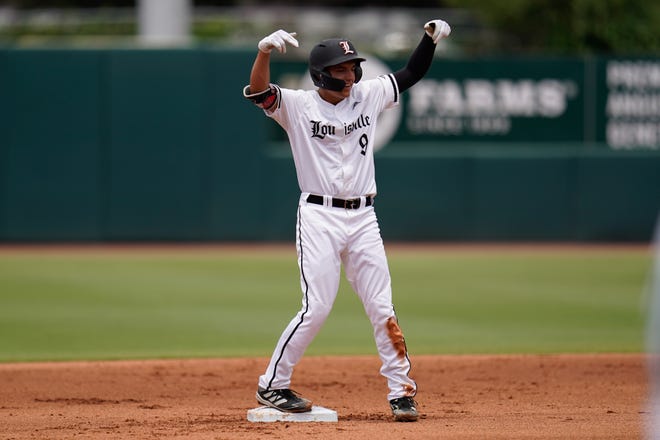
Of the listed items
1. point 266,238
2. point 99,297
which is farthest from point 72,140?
point 99,297

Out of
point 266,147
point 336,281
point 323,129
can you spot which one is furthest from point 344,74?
point 266,147

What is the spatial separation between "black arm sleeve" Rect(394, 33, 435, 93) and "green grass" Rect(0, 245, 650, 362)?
316cm

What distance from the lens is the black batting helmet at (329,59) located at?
6297 millimetres

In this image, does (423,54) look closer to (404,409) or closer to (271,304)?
(404,409)

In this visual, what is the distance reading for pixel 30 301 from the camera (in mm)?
11742

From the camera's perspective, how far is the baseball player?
6.28 meters

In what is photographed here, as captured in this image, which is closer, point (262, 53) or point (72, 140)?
point (262, 53)

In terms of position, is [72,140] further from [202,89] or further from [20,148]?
[202,89]

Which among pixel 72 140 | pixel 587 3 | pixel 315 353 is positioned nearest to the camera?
pixel 315 353

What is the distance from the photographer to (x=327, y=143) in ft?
20.9

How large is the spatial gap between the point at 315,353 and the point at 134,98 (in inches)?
342

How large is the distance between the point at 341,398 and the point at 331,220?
1.56 meters

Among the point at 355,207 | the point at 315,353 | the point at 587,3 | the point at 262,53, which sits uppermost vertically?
the point at 587,3

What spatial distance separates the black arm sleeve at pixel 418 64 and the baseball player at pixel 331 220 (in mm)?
361
